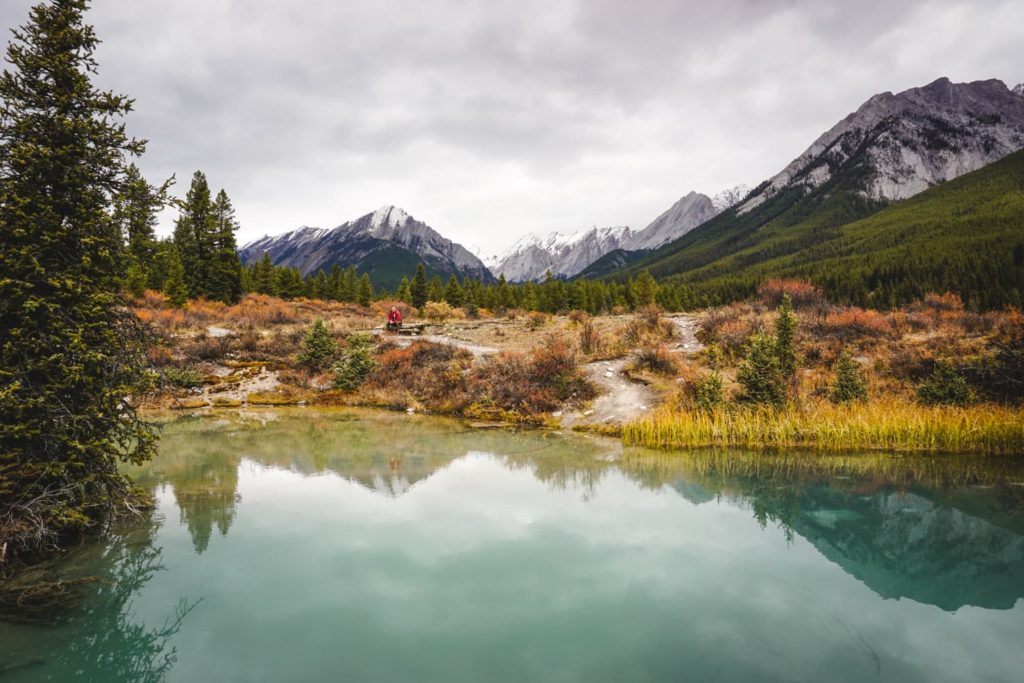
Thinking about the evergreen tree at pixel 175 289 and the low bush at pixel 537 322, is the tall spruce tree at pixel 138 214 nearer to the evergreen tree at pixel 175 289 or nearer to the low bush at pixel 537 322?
the low bush at pixel 537 322

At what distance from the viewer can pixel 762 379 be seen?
15609mm

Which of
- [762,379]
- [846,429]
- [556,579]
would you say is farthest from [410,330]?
[556,579]

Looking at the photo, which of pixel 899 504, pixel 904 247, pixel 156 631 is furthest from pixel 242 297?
pixel 904 247

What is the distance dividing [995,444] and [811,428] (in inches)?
161

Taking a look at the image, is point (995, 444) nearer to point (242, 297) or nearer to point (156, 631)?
point (156, 631)

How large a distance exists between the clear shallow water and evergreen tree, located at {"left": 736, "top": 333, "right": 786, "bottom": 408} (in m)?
3.80

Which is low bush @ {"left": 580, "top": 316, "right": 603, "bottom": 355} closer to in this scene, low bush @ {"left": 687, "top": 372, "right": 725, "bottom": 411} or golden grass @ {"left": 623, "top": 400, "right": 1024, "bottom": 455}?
low bush @ {"left": 687, "top": 372, "right": 725, "bottom": 411}

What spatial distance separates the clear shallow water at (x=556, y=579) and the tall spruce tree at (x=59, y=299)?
109 cm

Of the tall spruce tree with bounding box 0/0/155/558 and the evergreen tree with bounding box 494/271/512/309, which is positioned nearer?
the tall spruce tree with bounding box 0/0/155/558

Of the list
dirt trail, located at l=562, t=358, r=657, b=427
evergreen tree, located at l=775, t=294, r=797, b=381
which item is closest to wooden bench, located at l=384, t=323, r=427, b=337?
dirt trail, located at l=562, t=358, r=657, b=427

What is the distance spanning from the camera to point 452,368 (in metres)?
23.7

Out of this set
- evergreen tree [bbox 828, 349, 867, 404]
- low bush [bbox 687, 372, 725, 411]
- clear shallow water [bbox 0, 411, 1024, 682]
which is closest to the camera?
clear shallow water [bbox 0, 411, 1024, 682]

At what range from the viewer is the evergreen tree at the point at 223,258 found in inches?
1844

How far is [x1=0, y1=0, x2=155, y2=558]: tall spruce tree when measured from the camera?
270 inches
